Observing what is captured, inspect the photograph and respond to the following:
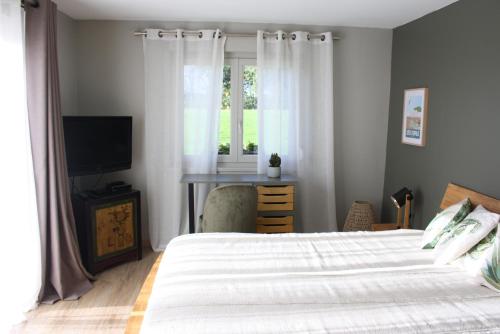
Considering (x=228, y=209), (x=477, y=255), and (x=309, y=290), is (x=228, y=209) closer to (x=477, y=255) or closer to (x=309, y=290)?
(x=309, y=290)

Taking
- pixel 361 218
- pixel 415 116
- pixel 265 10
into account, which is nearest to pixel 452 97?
pixel 415 116

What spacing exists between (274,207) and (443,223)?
167 centimetres

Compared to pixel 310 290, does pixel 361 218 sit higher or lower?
lower

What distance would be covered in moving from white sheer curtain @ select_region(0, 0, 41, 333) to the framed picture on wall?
323 cm

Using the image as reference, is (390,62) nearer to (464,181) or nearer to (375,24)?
(375,24)

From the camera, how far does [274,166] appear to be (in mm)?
3850

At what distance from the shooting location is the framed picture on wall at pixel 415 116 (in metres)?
3.45

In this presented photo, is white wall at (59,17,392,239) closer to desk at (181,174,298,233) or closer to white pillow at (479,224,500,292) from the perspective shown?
desk at (181,174,298,233)

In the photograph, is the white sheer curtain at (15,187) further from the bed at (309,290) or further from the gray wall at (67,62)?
the bed at (309,290)

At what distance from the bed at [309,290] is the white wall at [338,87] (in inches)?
72.8

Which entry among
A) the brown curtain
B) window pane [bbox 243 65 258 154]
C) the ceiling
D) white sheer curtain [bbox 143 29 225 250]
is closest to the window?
window pane [bbox 243 65 258 154]

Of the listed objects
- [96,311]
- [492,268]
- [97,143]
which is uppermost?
[97,143]

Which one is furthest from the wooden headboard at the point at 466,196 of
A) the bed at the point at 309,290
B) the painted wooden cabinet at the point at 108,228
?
the painted wooden cabinet at the point at 108,228

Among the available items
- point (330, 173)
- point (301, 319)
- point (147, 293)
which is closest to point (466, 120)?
point (330, 173)
